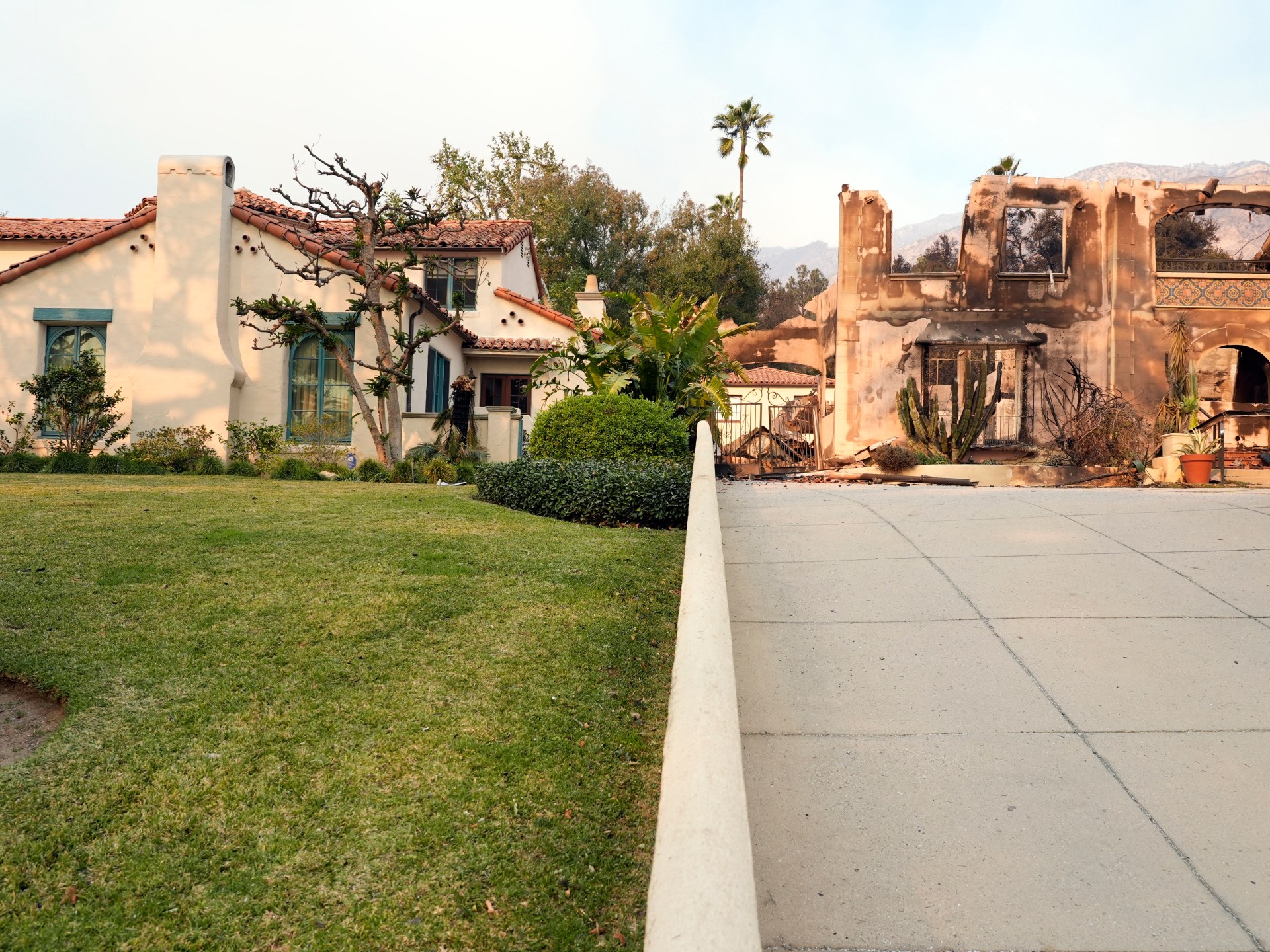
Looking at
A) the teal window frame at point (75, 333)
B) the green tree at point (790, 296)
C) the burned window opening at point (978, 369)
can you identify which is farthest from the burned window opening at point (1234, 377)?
the green tree at point (790, 296)

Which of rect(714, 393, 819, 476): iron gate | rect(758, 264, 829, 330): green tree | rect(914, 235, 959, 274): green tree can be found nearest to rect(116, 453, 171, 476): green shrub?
rect(714, 393, 819, 476): iron gate

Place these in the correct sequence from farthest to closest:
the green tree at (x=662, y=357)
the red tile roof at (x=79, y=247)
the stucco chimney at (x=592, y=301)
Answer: the stucco chimney at (x=592, y=301), the red tile roof at (x=79, y=247), the green tree at (x=662, y=357)

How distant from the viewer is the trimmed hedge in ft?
31.1

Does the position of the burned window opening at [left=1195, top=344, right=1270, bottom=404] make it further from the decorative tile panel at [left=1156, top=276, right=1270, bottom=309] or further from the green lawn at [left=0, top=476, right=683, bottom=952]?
the green lawn at [left=0, top=476, right=683, bottom=952]

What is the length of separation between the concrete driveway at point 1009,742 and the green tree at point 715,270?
31.8 metres

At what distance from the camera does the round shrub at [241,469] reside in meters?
15.2

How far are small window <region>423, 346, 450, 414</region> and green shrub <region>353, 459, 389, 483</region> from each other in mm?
3795

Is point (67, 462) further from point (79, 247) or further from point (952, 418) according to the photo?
point (952, 418)

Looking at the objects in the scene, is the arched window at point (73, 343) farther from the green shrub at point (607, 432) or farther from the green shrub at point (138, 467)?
the green shrub at point (607, 432)

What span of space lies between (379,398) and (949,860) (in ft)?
45.5

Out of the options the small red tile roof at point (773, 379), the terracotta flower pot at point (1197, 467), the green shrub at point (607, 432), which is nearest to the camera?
the green shrub at point (607, 432)

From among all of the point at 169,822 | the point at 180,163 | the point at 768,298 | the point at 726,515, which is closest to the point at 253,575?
the point at 169,822

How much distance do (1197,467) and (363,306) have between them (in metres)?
14.3

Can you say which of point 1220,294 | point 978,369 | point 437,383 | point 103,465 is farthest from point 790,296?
point 103,465
